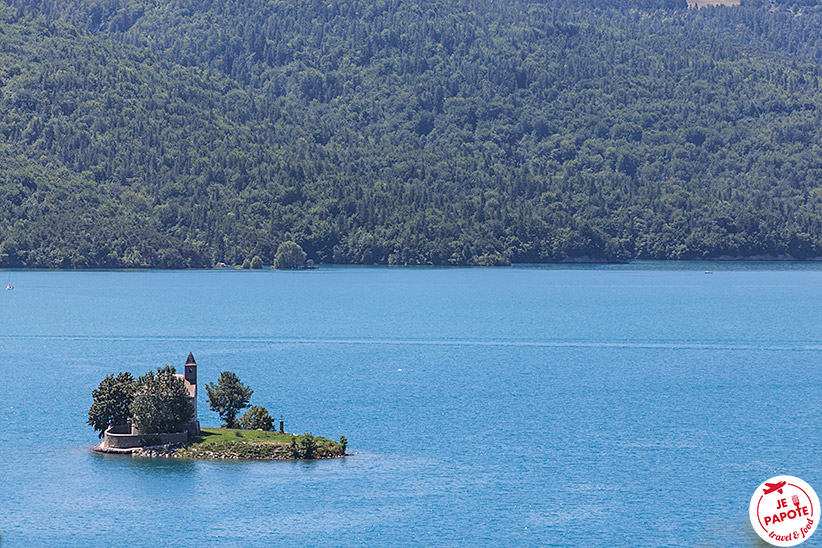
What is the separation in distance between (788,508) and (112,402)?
54.5 m

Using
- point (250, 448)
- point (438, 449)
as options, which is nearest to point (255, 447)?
point (250, 448)

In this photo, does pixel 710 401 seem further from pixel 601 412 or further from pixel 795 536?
pixel 795 536

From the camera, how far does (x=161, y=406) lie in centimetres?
9050

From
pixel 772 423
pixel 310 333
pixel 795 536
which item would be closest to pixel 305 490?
pixel 795 536

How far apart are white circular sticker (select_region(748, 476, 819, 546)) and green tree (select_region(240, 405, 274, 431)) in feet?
159

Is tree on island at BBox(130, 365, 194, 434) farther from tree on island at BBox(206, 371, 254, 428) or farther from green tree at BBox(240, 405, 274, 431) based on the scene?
tree on island at BBox(206, 371, 254, 428)

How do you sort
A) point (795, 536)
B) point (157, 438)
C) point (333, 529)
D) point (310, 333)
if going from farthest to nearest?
point (310, 333) → point (157, 438) → point (333, 529) → point (795, 536)

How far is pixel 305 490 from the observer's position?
87.1 meters

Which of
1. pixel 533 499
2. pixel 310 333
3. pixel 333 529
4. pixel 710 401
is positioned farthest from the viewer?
pixel 310 333

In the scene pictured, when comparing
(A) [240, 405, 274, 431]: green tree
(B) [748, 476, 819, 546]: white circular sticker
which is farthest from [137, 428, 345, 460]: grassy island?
(B) [748, 476, 819, 546]: white circular sticker

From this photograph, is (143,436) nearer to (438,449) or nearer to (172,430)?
(172,430)

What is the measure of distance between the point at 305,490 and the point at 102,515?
13543 millimetres

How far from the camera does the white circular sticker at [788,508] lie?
54562 mm

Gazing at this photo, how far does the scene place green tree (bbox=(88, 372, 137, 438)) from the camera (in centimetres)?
9319
